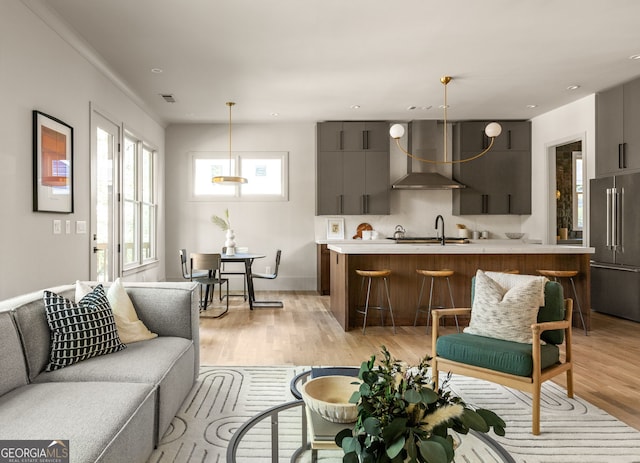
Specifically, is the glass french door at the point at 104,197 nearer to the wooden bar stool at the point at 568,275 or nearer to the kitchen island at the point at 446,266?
the kitchen island at the point at 446,266

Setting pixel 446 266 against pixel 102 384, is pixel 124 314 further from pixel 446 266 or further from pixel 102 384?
pixel 446 266

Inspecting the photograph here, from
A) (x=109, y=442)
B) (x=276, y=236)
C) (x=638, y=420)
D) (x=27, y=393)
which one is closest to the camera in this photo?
(x=109, y=442)

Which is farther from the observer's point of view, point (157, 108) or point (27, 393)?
point (157, 108)

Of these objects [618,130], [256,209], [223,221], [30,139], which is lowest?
[223,221]

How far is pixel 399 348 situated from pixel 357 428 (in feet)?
9.62

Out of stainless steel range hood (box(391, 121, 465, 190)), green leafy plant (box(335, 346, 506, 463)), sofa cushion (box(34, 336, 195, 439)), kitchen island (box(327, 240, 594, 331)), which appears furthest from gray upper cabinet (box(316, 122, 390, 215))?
green leafy plant (box(335, 346, 506, 463))

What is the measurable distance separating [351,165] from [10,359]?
607cm

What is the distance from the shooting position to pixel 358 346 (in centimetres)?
409

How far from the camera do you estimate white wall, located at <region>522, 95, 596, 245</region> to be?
19.4 feet

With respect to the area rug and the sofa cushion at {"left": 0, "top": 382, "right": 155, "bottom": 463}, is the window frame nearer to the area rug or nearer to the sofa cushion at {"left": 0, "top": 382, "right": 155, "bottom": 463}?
the area rug

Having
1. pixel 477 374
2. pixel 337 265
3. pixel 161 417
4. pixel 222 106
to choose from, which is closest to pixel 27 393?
pixel 161 417

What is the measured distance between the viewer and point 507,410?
2.68 meters

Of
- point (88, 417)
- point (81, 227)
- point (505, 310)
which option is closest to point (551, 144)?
point (505, 310)

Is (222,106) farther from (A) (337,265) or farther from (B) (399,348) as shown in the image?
(B) (399,348)
